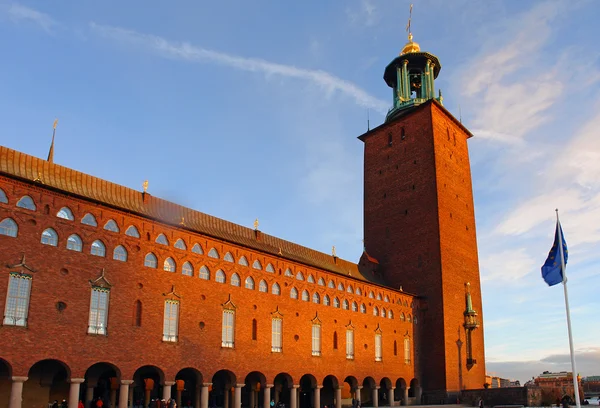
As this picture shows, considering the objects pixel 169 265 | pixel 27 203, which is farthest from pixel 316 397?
pixel 27 203

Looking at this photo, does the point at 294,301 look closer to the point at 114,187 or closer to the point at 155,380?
the point at 155,380

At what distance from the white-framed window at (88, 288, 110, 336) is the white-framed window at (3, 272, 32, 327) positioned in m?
2.73

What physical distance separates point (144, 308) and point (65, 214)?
5491 mm

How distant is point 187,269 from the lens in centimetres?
2798

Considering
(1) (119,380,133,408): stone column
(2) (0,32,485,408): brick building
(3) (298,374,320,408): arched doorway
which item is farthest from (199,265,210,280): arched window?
(3) (298,374,320,408): arched doorway

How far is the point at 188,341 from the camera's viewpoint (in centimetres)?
2706

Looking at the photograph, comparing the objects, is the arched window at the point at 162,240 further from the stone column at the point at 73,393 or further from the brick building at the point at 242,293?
the stone column at the point at 73,393

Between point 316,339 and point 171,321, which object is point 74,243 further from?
point 316,339

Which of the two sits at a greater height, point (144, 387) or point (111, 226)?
point (111, 226)

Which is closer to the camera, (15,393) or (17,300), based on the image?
(15,393)

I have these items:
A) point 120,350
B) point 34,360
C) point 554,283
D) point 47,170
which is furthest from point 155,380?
point 554,283

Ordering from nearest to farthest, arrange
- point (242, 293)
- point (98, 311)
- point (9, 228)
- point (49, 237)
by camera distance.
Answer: point (9, 228), point (49, 237), point (98, 311), point (242, 293)

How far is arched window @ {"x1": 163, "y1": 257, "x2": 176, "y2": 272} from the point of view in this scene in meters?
27.0

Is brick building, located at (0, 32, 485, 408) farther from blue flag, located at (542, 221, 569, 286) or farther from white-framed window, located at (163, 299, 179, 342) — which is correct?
blue flag, located at (542, 221, 569, 286)
